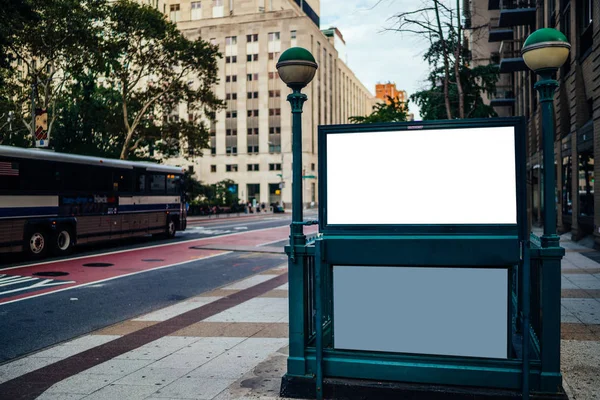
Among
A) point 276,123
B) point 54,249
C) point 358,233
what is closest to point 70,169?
point 54,249

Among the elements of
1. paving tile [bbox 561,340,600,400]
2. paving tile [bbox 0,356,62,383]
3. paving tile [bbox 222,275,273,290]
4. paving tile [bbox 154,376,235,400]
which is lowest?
paving tile [bbox 222,275,273,290]

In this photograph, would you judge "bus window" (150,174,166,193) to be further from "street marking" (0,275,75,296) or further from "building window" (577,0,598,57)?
"building window" (577,0,598,57)

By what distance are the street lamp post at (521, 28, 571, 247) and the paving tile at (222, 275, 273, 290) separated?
26.5ft

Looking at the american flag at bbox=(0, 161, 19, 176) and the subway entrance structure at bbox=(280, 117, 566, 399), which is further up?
the american flag at bbox=(0, 161, 19, 176)

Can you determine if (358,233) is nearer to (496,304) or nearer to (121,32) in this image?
(496,304)

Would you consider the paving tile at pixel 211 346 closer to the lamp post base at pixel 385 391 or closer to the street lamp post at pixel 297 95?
the lamp post base at pixel 385 391

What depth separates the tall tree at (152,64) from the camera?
30.6 meters

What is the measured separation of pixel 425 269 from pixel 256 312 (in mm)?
4745

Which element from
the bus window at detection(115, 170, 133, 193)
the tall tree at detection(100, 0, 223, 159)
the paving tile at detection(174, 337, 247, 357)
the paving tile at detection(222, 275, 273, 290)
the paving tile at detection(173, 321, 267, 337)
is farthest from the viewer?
the tall tree at detection(100, 0, 223, 159)

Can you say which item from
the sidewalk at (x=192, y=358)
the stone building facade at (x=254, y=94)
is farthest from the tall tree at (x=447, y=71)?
the stone building facade at (x=254, y=94)

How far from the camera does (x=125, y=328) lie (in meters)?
7.98

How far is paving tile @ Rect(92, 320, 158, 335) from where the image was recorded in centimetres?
773

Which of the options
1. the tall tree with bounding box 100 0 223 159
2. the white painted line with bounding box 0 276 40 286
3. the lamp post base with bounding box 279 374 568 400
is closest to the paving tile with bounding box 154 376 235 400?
the lamp post base with bounding box 279 374 568 400

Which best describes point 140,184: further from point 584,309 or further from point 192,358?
point 584,309
